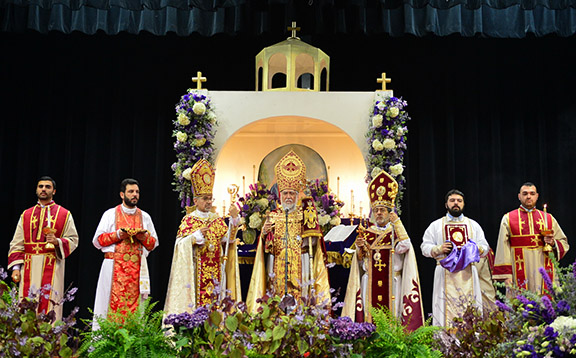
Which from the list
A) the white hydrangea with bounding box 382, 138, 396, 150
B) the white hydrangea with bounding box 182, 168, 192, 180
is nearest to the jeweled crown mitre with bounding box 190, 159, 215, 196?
the white hydrangea with bounding box 182, 168, 192, 180

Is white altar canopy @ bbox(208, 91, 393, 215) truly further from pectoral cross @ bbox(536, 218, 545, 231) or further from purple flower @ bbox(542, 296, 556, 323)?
purple flower @ bbox(542, 296, 556, 323)

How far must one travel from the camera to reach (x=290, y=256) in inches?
263

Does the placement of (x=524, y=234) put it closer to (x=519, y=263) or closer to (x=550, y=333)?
(x=519, y=263)

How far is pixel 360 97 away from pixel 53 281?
13.0ft

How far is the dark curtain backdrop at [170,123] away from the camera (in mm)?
9320

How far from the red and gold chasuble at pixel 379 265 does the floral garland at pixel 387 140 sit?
3.65 ft

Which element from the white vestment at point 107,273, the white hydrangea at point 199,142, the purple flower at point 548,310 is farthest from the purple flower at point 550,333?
the white hydrangea at point 199,142

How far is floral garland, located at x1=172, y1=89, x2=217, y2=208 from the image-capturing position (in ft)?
26.0

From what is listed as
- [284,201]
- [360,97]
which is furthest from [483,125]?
[284,201]

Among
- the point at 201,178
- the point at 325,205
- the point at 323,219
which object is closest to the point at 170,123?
the point at 325,205

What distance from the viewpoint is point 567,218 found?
30.3ft

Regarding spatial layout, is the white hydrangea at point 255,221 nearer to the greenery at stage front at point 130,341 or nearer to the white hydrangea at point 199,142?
the white hydrangea at point 199,142

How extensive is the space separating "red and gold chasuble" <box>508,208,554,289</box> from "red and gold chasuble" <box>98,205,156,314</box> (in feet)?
12.3

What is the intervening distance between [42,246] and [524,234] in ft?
16.1
